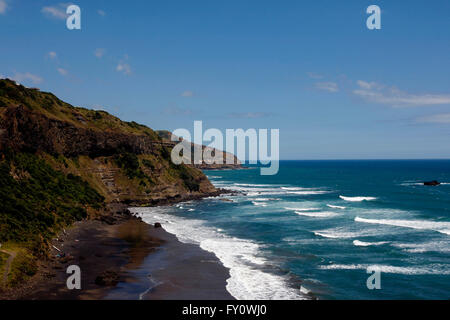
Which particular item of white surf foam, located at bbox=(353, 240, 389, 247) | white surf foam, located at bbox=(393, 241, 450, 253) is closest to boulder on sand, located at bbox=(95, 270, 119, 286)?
white surf foam, located at bbox=(353, 240, 389, 247)

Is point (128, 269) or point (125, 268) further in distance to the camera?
point (125, 268)

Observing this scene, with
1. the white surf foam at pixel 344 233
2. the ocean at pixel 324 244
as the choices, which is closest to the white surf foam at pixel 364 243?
the ocean at pixel 324 244

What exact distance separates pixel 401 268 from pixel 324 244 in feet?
37.6

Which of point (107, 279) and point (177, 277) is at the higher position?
point (107, 279)

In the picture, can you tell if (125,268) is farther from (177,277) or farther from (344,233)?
(344,233)

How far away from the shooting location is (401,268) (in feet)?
123

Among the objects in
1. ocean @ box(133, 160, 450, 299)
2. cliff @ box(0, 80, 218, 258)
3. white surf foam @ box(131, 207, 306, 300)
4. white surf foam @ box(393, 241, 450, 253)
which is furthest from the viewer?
cliff @ box(0, 80, 218, 258)

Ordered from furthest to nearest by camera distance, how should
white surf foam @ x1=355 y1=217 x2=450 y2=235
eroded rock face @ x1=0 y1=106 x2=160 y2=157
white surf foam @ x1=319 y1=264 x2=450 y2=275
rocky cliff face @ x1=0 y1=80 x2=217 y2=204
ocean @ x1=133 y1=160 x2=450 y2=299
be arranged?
rocky cliff face @ x1=0 y1=80 x2=217 y2=204, eroded rock face @ x1=0 y1=106 x2=160 y2=157, white surf foam @ x1=355 y1=217 x2=450 y2=235, white surf foam @ x1=319 y1=264 x2=450 y2=275, ocean @ x1=133 y1=160 x2=450 y2=299

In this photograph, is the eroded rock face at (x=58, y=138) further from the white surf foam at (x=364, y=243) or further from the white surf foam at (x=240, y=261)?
the white surf foam at (x=364, y=243)

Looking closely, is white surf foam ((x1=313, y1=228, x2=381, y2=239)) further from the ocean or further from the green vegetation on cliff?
the green vegetation on cliff

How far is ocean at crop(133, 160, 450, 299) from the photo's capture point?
32562 mm

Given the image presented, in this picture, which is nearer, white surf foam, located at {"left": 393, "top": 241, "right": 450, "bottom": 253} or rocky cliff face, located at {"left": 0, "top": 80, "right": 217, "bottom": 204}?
white surf foam, located at {"left": 393, "top": 241, "right": 450, "bottom": 253}

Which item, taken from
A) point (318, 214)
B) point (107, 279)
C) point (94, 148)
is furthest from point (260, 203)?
→ point (107, 279)

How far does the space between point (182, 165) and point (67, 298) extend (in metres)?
81.4
